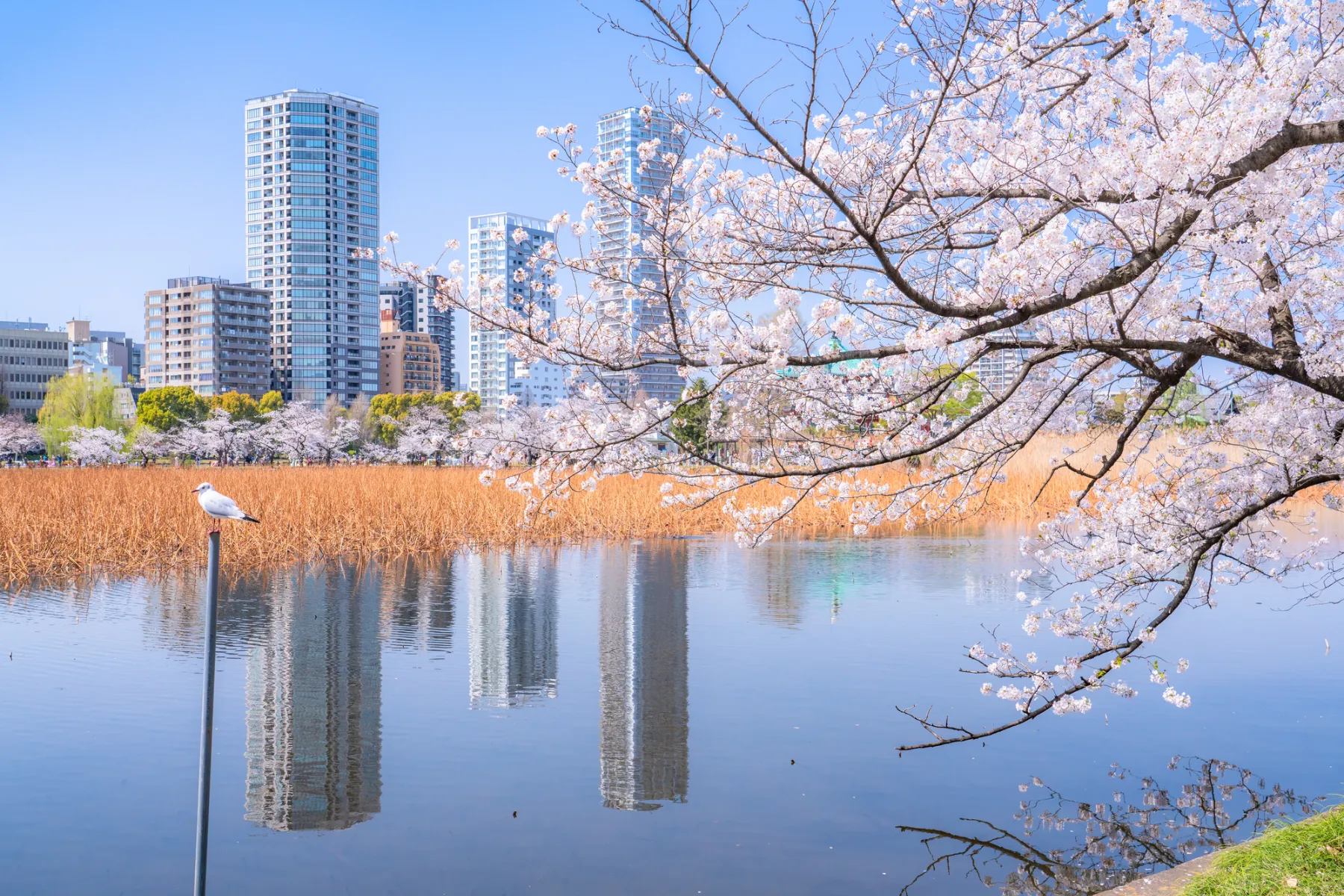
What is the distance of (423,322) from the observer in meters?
174

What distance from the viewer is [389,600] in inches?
493

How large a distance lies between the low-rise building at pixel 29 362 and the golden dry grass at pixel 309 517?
98965 millimetres

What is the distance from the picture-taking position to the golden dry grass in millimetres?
14750

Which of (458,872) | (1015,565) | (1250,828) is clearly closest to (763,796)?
(458,872)

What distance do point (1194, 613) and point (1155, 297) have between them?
30.1 feet

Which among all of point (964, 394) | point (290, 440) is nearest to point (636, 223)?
point (964, 394)

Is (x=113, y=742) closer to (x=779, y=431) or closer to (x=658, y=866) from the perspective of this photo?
(x=658, y=866)

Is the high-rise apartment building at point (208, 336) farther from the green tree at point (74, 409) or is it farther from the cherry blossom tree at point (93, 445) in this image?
the cherry blossom tree at point (93, 445)

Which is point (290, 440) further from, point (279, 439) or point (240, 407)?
point (240, 407)

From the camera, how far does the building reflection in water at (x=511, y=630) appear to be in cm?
850

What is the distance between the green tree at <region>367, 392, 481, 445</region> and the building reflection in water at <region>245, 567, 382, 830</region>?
7179cm

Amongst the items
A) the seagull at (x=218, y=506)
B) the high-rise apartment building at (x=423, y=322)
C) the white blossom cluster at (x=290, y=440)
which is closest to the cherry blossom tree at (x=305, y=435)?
the white blossom cluster at (x=290, y=440)

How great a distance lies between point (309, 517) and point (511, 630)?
762cm

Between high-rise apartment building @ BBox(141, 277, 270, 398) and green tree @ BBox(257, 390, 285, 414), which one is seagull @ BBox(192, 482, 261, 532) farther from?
high-rise apartment building @ BBox(141, 277, 270, 398)
